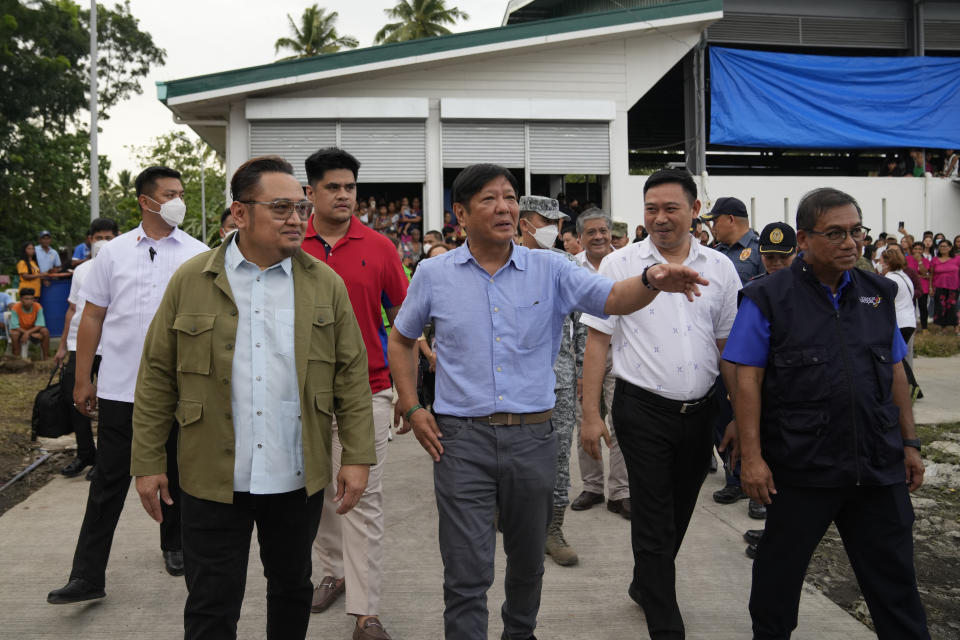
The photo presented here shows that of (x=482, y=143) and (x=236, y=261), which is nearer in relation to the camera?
(x=236, y=261)

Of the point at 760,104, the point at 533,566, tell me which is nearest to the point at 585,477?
the point at 533,566

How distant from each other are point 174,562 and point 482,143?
42.1ft

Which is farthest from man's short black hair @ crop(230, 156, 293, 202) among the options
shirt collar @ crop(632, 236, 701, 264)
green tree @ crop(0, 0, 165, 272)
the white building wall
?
green tree @ crop(0, 0, 165, 272)

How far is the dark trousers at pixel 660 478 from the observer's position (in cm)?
364

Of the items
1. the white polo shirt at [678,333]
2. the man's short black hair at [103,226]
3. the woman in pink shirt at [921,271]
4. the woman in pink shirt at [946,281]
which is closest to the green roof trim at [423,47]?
the woman in pink shirt at [921,271]

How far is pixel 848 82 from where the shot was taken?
18.9 meters

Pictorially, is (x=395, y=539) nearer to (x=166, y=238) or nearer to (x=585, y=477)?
(x=585, y=477)

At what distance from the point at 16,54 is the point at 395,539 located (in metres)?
30.4

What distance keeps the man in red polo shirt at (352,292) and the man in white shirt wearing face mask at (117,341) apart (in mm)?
831

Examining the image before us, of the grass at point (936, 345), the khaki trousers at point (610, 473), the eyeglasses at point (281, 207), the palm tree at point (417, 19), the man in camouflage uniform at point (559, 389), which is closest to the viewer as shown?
the eyeglasses at point (281, 207)

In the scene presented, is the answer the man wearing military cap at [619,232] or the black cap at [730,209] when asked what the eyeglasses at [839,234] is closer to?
the black cap at [730,209]

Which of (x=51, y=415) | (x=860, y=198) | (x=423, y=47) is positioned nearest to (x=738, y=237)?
(x=51, y=415)

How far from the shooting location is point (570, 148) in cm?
1662

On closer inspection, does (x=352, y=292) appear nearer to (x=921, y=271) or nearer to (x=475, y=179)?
(x=475, y=179)
